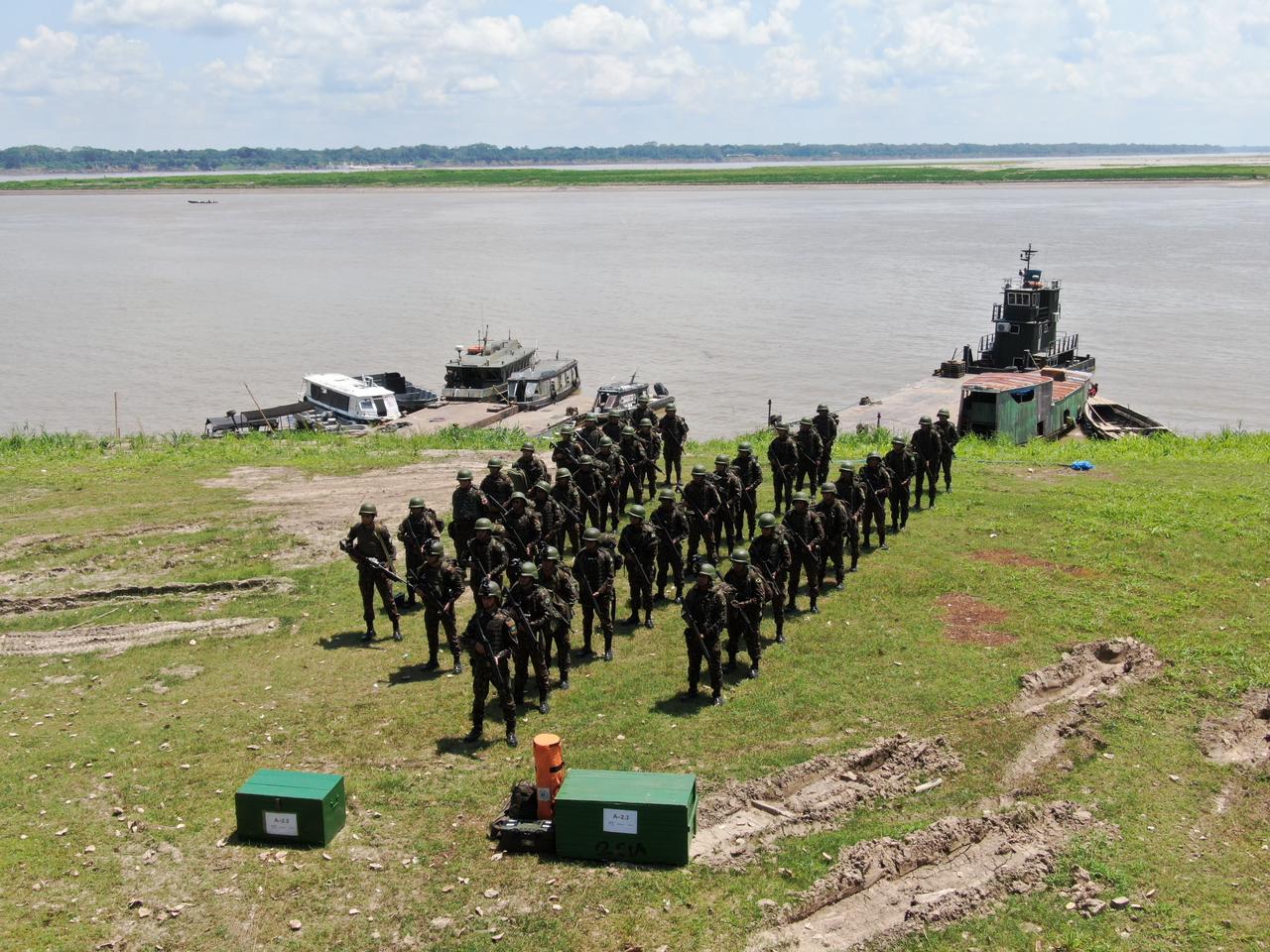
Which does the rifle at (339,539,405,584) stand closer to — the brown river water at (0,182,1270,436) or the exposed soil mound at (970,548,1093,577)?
the exposed soil mound at (970,548,1093,577)

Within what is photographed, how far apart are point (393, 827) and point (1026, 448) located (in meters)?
22.4

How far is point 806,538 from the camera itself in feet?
57.8

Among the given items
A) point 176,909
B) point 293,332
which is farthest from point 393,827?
point 293,332

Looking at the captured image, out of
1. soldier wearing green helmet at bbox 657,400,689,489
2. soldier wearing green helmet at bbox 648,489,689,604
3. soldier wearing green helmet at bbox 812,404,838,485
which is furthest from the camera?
soldier wearing green helmet at bbox 657,400,689,489

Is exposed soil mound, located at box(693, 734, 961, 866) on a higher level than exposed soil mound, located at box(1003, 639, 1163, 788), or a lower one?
lower

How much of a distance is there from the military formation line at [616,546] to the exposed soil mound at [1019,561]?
71.0 inches

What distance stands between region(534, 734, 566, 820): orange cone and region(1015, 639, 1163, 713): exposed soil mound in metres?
6.15

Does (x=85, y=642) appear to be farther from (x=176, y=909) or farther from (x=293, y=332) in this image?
(x=293, y=332)

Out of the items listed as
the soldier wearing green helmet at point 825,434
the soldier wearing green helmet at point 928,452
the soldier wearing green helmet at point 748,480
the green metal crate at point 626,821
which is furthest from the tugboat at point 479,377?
the green metal crate at point 626,821

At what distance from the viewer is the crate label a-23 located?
11.0 metres

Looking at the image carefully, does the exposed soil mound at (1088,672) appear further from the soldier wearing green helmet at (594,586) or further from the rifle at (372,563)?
the rifle at (372,563)

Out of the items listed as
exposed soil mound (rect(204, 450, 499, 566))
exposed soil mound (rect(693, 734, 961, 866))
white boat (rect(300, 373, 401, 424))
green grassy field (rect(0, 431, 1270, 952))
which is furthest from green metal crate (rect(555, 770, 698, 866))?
white boat (rect(300, 373, 401, 424))

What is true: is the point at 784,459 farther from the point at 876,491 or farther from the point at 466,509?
the point at 466,509

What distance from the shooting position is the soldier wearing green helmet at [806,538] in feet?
57.7
